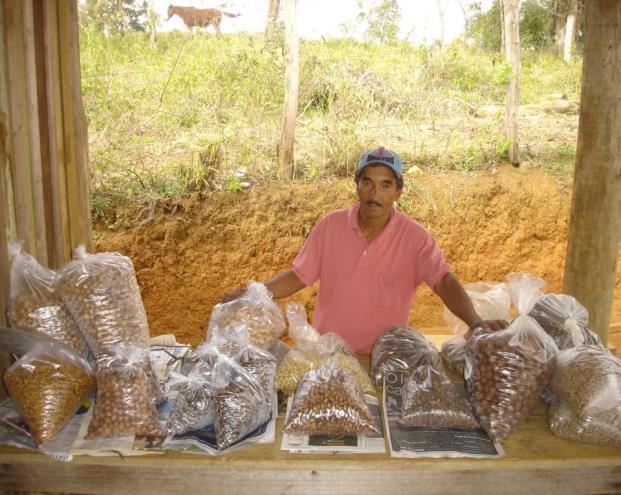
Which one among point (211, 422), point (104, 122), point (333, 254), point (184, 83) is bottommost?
point (211, 422)

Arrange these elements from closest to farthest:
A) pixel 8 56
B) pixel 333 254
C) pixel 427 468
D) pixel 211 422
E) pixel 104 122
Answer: pixel 427 468 → pixel 211 422 → pixel 8 56 → pixel 333 254 → pixel 104 122

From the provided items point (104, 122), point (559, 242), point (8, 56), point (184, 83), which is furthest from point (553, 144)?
→ point (8, 56)

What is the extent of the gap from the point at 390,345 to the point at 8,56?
66.9 inches

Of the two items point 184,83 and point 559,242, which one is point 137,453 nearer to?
point 559,242

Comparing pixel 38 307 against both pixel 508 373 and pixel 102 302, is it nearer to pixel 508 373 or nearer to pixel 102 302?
pixel 102 302

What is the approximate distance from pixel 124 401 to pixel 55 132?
1327mm

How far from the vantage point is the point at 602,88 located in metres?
3.06

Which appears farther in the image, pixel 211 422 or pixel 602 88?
pixel 602 88

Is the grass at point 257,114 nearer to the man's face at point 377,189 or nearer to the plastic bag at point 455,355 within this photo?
the man's face at point 377,189

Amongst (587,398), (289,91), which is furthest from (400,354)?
(289,91)

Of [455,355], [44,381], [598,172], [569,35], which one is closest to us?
[44,381]

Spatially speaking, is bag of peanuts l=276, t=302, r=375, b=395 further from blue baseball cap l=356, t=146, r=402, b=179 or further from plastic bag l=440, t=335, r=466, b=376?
blue baseball cap l=356, t=146, r=402, b=179

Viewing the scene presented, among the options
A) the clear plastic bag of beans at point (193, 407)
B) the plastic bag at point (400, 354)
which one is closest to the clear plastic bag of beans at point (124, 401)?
the clear plastic bag of beans at point (193, 407)

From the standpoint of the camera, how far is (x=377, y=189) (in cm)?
273
